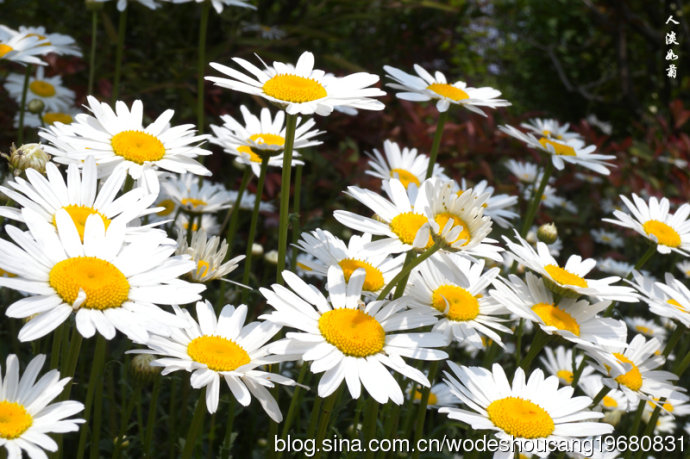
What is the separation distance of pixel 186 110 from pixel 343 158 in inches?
36.7

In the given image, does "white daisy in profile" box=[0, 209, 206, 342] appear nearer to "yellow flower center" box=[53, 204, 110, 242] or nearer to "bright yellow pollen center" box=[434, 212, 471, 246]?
"yellow flower center" box=[53, 204, 110, 242]

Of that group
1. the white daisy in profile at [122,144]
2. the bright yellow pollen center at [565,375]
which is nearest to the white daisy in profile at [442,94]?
the white daisy in profile at [122,144]

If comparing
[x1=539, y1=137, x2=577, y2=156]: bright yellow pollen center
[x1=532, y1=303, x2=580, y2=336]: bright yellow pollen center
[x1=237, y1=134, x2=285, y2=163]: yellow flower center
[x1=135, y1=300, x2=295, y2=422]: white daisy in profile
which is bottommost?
[x1=135, y1=300, x2=295, y2=422]: white daisy in profile

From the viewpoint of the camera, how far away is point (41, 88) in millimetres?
3420

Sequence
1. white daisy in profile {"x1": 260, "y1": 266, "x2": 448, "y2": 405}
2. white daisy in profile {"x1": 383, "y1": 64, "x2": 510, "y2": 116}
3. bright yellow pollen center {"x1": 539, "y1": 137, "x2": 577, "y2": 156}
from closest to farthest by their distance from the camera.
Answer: white daisy in profile {"x1": 260, "y1": 266, "x2": 448, "y2": 405} → white daisy in profile {"x1": 383, "y1": 64, "x2": 510, "y2": 116} → bright yellow pollen center {"x1": 539, "y1": 137, "x2": 577, "y2": 156}

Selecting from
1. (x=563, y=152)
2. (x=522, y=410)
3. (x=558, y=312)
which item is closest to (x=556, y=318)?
(x=558, y=312)

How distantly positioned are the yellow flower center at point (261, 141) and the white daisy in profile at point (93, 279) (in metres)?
0.76

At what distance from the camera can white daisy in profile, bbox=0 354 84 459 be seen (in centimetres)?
119

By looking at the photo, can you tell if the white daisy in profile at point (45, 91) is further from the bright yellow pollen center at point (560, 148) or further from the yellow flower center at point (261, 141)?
the bright yellow pollen center at point (560, 148)

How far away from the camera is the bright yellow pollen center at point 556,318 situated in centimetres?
161

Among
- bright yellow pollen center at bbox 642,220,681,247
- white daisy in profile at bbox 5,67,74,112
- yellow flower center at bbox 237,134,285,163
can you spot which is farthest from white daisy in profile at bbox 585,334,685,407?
white daisy in profile at bbox 5,67,74,112

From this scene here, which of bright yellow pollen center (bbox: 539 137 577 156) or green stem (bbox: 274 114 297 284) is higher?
bright yellow pollen center (bbox: 539 137 577 156)

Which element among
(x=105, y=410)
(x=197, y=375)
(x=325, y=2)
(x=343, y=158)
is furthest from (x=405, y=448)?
(x=325, y=2)

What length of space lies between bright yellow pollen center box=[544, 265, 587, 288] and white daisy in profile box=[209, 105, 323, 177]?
701 mm
